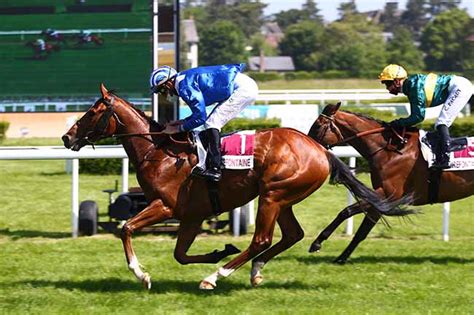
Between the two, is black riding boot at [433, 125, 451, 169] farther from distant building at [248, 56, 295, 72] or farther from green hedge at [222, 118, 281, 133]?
distant building at [248, 56, 295, 72]

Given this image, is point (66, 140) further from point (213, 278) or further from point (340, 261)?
point (340, 261)

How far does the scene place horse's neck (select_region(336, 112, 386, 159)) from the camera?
7336 millimetres

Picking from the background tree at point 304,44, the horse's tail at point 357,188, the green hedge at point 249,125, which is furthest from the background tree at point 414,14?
the horse's tail at point 357,188

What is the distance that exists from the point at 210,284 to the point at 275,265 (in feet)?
3.77

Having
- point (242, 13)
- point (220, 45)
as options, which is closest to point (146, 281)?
point (220, 45)

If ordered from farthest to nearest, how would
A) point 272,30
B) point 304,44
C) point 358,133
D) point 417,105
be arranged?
point 272,30, point 304,44, point 358,133, point 417,105

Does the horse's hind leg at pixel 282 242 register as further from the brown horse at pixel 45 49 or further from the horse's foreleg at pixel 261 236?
the brown horse at pixel 45 49

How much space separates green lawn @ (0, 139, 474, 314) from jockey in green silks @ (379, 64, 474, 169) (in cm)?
85

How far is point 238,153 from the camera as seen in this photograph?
604 centimetres

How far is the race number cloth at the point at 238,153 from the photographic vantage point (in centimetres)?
603

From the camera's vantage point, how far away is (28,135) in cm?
1930

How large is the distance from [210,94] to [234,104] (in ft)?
0.65

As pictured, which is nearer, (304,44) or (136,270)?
(136,270)

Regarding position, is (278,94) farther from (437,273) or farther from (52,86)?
(437,273)
